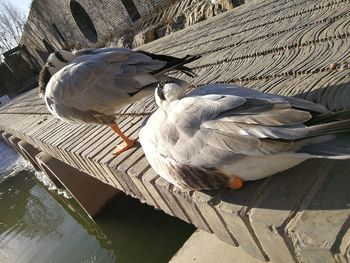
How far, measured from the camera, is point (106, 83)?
241cm

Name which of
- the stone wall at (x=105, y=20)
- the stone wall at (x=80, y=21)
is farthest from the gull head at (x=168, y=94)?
the stone wall at (x=80, y=21)

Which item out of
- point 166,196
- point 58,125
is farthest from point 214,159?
point 58,125

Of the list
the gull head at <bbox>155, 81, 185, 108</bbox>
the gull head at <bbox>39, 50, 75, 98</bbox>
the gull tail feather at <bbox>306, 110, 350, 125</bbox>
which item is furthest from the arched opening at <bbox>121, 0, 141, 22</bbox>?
the gull tail feather at <bbox>306, 110, 350, 125</bbox>

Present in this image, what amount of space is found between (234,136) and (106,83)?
4.59 feet

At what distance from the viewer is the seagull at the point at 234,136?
1119mm

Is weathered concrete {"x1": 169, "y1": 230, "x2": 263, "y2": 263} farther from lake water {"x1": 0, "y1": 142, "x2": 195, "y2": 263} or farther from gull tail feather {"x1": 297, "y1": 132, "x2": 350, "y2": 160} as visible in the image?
lake water {"x1": 0, "y1": 142, "x2": 195, "y2": 263}

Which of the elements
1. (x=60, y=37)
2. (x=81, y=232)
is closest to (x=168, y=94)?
(x=81, y=232)

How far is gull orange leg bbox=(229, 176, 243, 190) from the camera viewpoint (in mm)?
1401

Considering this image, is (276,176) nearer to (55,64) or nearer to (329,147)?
(329,147)

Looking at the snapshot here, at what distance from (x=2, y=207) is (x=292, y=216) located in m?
8.09

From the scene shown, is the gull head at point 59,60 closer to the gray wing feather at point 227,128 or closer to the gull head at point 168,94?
the gull head at point 168,94

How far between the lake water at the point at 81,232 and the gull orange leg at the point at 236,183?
2817mm

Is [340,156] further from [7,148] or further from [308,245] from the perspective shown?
[7,148]

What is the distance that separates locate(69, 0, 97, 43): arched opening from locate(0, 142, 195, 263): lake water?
43.5 ft
